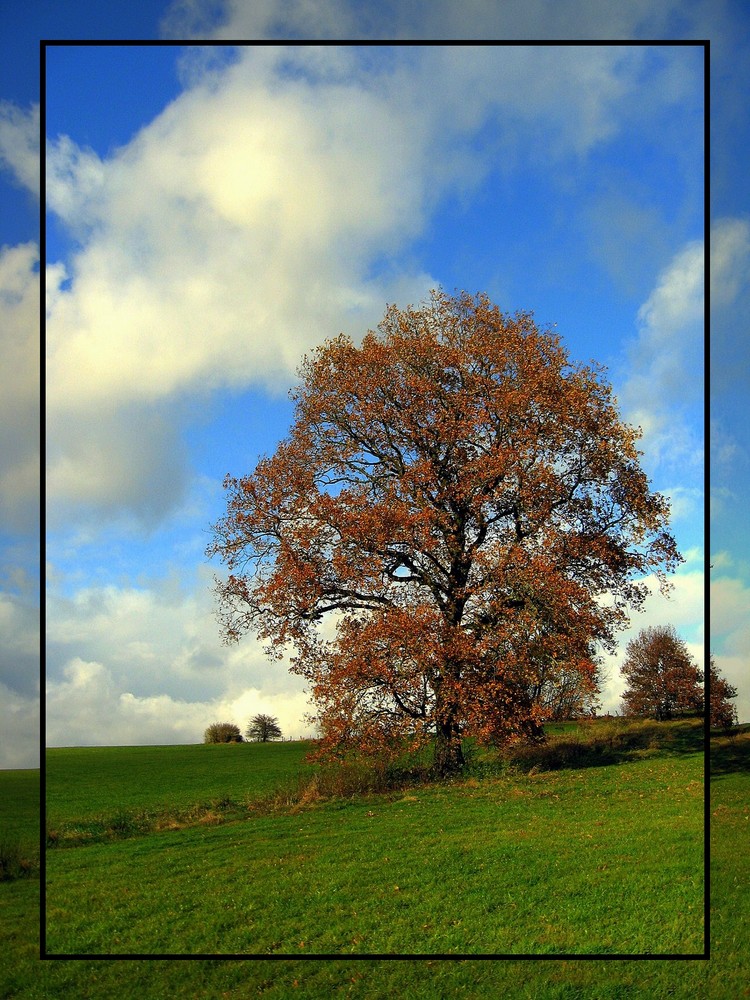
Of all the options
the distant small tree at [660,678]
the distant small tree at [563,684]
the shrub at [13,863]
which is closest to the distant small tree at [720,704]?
the distant small tree at [660,678]

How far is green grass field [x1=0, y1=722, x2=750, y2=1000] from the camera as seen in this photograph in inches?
332

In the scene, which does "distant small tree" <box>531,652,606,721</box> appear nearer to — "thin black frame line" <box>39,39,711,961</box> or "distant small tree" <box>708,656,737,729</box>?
"distant small tree" <box>708,656,737,729</box>

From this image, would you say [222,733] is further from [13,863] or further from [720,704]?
[720,704]

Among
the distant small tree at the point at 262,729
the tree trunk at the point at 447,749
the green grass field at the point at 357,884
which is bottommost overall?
the green grass field at the point at 357,884

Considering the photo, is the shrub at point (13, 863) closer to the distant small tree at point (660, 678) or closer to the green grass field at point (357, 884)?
the green grass field at point (357, 884)

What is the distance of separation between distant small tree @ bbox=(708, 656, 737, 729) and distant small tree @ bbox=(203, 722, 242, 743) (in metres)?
8.14

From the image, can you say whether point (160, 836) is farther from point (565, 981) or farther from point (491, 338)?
point (491, 338)

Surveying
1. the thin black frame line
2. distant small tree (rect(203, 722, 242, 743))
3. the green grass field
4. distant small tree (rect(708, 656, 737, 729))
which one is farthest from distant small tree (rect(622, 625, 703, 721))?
distant small tree (rect(203, 722, 242, 743))

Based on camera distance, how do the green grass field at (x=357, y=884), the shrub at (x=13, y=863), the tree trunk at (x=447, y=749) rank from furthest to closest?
the tree trunk at (x=447, y=749) < the shrub at (x=13, y=863) < the green grass field at (x=357, y=884)

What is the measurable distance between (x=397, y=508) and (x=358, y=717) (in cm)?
334

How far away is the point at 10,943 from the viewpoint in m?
9.08

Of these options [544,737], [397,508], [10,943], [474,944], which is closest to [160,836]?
[10,943]

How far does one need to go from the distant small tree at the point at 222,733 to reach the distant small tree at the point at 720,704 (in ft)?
26.7

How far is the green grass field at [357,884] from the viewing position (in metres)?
8.43
